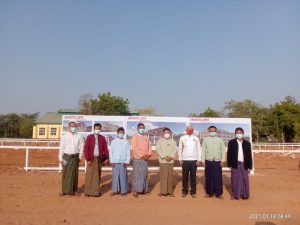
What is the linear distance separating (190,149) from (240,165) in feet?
3.89

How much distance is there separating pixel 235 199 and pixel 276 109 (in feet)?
134

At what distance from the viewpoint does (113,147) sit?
7902 mm

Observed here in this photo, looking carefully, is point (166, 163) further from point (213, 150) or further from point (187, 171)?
point (213, 150)

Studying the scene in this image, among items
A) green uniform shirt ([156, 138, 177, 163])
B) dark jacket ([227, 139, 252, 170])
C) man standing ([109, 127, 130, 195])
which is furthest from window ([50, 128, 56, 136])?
dark jacket ([227, 139, 252, 170])

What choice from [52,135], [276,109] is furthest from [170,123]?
[52,135]

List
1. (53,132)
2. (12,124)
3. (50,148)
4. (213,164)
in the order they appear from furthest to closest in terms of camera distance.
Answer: (12,124) < (53,132) < (50,148) < (213,164)

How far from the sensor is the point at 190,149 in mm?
7887

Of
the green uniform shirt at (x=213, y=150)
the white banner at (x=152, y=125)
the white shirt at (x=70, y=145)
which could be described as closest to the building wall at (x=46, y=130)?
the white banner at (x=152, y=125)

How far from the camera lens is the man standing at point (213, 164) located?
302 inches

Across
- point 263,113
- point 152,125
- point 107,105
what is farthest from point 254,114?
point 152,125

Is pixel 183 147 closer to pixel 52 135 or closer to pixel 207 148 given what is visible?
pixel 207 148

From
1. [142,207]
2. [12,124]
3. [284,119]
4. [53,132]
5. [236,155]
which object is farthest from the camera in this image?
[12,124]

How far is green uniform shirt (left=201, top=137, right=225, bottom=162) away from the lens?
25.5ft

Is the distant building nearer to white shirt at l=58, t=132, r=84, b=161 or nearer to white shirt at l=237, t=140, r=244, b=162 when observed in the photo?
white shirt at l=58, t=132, r=84, b=161
